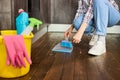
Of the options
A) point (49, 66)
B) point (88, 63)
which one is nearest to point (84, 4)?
point (88, 63)

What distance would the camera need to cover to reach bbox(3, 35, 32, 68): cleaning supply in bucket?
37.9 inches

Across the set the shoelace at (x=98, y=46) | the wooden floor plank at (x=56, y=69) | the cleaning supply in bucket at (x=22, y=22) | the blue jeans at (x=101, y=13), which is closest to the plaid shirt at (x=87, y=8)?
the blue jeans at (x=101, y=13)

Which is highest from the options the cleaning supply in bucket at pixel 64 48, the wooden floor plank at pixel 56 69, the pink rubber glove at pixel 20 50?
the pink rubber glove at pixel 20 50

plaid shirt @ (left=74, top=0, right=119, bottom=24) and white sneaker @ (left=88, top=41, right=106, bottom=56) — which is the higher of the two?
plaid shirt @ (left=74, top=0, right=119, bottom=24)

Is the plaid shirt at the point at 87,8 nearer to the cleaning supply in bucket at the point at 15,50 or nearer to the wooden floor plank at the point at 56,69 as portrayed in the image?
the wooden floor plank at the point at 56,69

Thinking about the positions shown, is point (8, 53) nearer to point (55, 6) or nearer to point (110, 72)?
point (110, 72)

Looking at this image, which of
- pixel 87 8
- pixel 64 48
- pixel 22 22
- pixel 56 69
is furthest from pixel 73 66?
pixel 87 8

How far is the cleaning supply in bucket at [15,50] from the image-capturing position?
3.16ft

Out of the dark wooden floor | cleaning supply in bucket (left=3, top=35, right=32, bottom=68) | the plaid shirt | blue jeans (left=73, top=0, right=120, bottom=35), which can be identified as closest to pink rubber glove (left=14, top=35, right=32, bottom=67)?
cleaning supply in bucket (left=3, top=35, right=32, bottom=68)

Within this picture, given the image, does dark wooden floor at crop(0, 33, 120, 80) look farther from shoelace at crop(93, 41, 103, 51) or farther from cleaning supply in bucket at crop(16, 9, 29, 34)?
cleaning supply in bucket at crop(16, 9, 29, 34)

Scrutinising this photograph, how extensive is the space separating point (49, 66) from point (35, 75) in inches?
7.6

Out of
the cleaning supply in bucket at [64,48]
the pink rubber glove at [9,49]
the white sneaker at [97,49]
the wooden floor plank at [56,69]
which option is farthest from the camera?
the cleaning supply in bucket at [64,48]

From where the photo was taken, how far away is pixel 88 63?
139 cm

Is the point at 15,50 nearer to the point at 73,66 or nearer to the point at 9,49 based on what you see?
the point at 9,49
